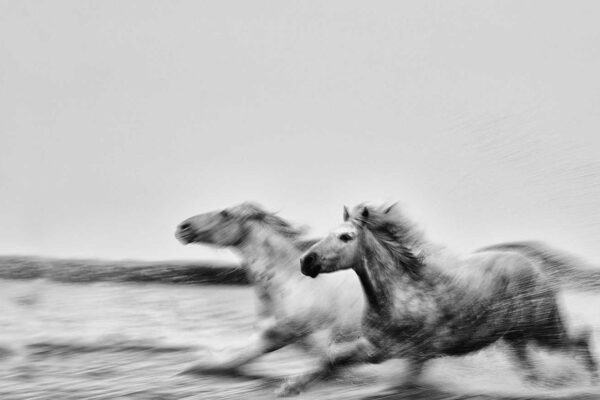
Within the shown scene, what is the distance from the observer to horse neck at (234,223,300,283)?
6.43 feet

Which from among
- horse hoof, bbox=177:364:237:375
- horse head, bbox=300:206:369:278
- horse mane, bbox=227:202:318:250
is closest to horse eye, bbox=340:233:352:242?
horse head, bbox=300:206:369:278

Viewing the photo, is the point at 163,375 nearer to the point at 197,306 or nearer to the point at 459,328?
the point at 197,306

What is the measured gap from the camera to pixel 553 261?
6.06ft

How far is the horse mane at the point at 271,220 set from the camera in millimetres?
1977

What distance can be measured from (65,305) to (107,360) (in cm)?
37

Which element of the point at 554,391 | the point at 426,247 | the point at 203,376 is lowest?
the point at 554,391

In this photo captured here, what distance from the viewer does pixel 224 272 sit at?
233cm

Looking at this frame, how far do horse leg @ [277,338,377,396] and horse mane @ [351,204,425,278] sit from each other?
0.15m

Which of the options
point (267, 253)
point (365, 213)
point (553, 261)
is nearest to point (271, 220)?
point (267, 253)

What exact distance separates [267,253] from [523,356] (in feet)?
1.75

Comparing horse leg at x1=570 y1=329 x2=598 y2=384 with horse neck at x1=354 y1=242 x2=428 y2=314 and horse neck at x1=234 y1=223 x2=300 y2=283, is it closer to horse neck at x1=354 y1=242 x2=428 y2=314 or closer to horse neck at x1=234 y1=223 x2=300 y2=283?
horse neck at x1=354 y1=242 x2=428 y2=314

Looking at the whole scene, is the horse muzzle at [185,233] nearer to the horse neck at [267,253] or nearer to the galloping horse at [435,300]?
the horse neck at [267,253]

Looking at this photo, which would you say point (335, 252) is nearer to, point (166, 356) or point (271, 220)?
point (271, 220)

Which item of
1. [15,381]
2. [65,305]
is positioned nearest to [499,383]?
[15,381]
